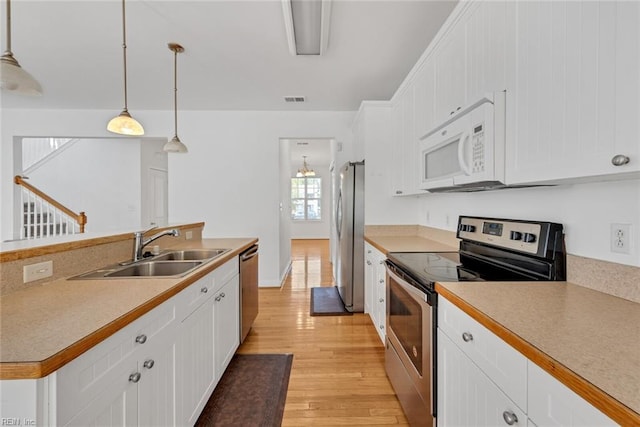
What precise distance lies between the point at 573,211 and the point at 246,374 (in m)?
2.22

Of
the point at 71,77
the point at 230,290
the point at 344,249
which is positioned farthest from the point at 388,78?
the point at 71,77

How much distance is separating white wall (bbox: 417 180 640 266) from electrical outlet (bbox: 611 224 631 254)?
14 mm

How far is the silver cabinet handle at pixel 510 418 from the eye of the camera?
784mm

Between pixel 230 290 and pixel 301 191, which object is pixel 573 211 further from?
pixel 301 191

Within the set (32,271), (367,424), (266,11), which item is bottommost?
(367,424)

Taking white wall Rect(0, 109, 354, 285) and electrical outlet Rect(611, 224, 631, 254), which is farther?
white wall Rect(0, 109, 354, 285)

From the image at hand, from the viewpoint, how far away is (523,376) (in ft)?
2.49

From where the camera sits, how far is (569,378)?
61 cm

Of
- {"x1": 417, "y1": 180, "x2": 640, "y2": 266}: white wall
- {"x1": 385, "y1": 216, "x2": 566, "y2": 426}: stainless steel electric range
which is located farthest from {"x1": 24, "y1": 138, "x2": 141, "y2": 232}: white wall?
{"x1": 417, "y1": 180, "x2": 640, "y2": 266}: white wall

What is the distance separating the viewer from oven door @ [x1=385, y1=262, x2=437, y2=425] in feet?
4.34

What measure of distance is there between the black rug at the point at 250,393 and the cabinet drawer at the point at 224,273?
70 cm

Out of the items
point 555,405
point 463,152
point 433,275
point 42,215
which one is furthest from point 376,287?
point 42,215

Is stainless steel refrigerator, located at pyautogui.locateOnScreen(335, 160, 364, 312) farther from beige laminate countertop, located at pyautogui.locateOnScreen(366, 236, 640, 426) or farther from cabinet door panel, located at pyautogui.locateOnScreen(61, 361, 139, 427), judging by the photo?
cabinet door panel, located at pyautogui.locateOnScreen(61, 361, 139, 427)

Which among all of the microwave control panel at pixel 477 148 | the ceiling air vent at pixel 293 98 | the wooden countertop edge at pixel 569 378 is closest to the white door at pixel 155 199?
the ceiling air vent at pixel 293 98
